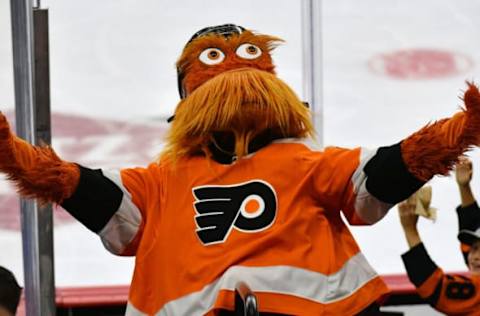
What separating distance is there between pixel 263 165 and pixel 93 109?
1.95 metres

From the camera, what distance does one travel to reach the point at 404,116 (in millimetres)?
3484

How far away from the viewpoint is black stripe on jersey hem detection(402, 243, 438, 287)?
7.23 feet

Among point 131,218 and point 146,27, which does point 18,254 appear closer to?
point 131,218

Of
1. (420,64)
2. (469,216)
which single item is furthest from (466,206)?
(420,64)

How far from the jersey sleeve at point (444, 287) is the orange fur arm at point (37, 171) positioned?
95cm

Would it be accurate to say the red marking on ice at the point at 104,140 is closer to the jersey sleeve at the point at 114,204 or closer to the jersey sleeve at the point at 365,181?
the jersey sleeve at the point at 114,204

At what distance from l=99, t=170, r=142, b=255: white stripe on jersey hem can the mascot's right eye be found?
8.1 inches

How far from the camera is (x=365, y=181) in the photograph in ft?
4.70

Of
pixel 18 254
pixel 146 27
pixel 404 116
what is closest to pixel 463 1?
pixel 404 116

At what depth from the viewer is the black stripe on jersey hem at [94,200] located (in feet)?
4.85

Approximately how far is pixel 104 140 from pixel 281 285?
6.47ft

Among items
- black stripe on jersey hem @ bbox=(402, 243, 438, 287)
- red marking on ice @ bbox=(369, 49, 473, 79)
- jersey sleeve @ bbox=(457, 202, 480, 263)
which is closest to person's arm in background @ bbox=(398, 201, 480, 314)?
black stripe on jersey hem @ bbox=(402, 243, 438, 287)

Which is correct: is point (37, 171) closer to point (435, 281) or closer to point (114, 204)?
point (114, 204)

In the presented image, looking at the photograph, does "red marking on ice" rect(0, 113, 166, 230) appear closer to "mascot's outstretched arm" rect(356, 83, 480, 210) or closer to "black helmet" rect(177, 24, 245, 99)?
"black helmet" rect(177, 24, 245, 99)
